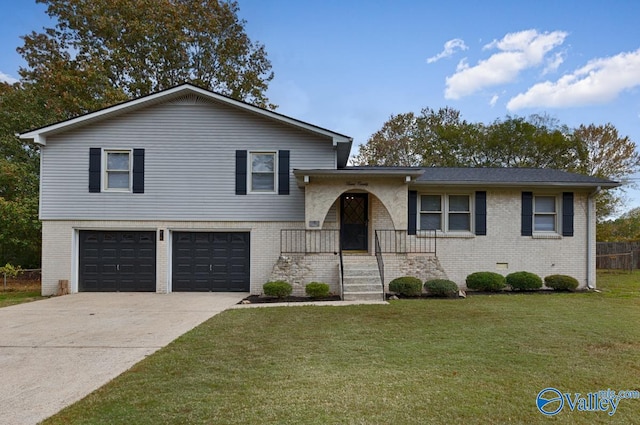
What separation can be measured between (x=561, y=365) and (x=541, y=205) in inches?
356

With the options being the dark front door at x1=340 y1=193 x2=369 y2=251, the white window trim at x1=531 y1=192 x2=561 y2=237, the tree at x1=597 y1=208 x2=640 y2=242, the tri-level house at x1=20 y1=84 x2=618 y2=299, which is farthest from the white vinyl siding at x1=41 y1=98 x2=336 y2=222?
the tree at x1=597 y1=208 x2=640 y2=242

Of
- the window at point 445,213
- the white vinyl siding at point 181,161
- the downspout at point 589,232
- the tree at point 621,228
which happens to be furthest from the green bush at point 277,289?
the tree at point 621,228

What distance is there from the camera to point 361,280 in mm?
10156

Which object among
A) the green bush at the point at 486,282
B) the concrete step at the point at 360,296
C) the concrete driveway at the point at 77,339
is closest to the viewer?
the concrete driveway at the point at 77,339

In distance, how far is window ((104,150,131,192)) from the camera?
11.7m

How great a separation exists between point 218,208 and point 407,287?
6388 mm

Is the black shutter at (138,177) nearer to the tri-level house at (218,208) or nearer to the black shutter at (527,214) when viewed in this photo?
the tri-level house at (218,208)

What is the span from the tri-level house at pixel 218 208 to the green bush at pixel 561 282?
598mm

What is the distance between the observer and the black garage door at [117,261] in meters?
11.7

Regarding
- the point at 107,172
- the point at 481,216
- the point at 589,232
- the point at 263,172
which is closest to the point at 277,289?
the point at 263,172

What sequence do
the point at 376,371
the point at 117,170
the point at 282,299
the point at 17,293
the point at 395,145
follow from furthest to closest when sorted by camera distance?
the point at 395,145 < the point at 17,293 < the point at 117,170 < the point at 282,299 < the point at 376,371

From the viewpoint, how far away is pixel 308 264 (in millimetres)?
10883

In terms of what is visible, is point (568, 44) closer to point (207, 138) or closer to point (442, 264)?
point (442, 264)

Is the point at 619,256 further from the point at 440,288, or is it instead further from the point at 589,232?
the point at 440,288
